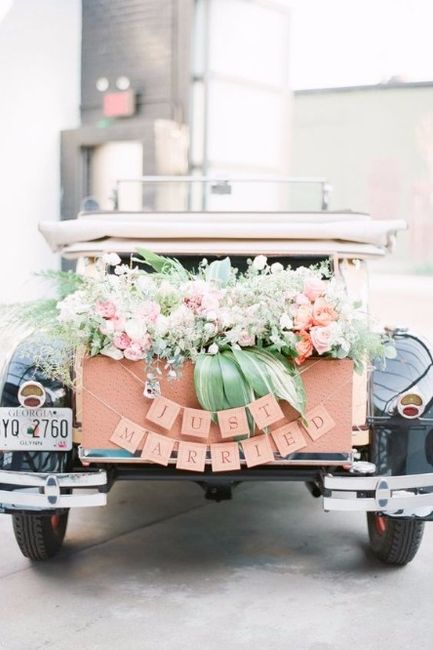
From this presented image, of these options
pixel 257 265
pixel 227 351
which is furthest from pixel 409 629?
pixel 257 265

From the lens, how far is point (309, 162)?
12656 mm

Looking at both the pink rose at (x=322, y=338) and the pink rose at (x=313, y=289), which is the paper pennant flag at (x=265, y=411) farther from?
the pink rose at (x=313, y=289)

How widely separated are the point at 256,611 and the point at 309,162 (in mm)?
9539

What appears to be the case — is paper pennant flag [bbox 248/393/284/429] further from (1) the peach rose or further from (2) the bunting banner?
(1) the peach rose

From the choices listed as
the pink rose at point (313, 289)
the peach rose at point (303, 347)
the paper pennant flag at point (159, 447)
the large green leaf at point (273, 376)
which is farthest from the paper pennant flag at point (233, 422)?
the pink rose at point (313, 289)

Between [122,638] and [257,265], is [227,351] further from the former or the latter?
[122,638]

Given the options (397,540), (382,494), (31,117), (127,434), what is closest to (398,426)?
(382,494)

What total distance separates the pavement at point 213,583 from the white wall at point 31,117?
6.36 meters

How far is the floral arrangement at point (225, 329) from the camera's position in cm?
367

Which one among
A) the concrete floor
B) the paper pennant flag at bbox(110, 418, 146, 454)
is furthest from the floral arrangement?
the concrete floor

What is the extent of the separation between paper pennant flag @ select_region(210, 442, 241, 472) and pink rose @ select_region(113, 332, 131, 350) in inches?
22.4

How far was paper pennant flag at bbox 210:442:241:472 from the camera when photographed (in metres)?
3.73

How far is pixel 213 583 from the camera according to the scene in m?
4.23

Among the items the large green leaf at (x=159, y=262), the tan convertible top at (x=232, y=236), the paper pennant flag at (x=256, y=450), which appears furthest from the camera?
the tan convertible top at (x=232, y=236)
